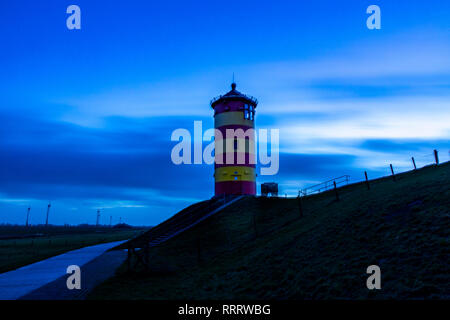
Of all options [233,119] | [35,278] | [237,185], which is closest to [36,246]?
[35,278]

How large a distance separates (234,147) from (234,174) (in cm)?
360

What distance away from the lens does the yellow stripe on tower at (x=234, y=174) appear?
37.1 meters

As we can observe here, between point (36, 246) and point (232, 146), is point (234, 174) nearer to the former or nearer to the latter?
point (232, 146)

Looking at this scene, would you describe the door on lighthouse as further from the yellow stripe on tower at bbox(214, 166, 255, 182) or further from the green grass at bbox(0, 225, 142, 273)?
the green grass at bbox(0, 225, 142, 273)

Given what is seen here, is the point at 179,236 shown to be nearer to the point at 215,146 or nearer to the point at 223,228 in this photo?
the point at 223,228

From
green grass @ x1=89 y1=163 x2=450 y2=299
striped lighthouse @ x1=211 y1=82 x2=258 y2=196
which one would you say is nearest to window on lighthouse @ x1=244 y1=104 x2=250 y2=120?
striped lighthouse @ x1=211 y1=82 x2=258 y2=196

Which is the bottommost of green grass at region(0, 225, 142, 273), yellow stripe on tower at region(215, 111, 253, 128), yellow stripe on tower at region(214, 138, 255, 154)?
green grass at region(0, 225, 142, 273)

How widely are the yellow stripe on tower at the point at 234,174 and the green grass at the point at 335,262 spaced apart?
15770 mm

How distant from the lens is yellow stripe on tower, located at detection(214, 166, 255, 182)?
1460 inches

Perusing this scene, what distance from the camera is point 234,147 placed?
37.5m
